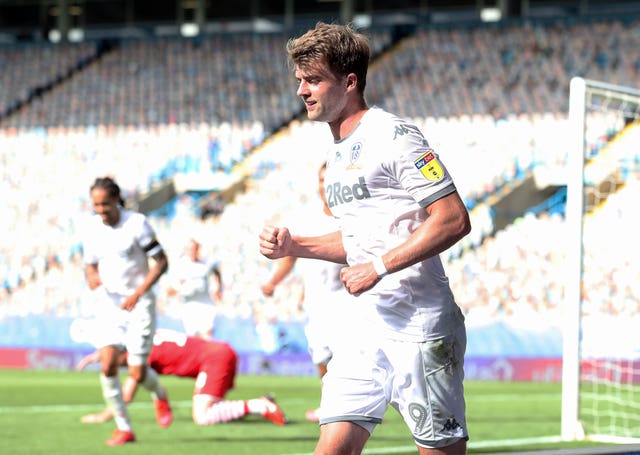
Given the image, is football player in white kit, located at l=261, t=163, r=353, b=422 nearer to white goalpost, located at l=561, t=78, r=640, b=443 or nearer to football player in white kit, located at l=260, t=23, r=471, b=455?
white goalpost, located at l=561, t=78, r=640, b=443

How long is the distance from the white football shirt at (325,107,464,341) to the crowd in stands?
15.0 meters

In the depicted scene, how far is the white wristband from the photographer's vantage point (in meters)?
4.05

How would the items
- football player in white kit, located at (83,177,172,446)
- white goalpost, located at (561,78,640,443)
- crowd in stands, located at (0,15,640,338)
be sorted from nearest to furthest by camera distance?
1. football player in white kit, located at (83,177,172,446)
2. white goalpost, located at (561,78,640,443)
3. crowd in stands, located at (0,15,640,338)

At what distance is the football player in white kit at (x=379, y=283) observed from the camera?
425 cm

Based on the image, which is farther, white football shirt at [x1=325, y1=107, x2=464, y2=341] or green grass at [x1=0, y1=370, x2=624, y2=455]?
green grass at [x1=0, y1=370, x2=624, y2=455]

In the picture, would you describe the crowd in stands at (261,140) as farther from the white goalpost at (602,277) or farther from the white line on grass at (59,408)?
the white line on grass at (59,408)

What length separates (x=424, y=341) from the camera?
4.29 meters

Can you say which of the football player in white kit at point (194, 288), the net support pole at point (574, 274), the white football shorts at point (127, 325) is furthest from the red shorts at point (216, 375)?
the football player in white kit at point (194, 288)

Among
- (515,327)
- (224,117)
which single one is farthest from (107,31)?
(515,327)

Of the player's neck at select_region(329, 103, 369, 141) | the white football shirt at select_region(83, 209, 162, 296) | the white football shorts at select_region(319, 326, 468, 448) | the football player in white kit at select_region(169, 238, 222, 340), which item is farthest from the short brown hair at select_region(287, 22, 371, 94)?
the football player in white kit at select_region(169, 238, 222, 340)

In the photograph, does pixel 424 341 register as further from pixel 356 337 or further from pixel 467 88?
pixel 467 88

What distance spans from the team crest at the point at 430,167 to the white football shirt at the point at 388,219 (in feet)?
0.13

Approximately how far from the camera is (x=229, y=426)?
35.6 feet

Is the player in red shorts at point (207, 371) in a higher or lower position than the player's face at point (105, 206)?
lower
